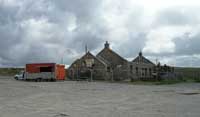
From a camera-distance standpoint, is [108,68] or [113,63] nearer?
[108,68]

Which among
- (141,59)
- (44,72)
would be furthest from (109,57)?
(44,72)

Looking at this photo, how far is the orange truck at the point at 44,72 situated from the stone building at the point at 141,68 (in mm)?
15217

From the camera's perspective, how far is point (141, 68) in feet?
258

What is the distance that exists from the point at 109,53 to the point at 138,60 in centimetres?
768

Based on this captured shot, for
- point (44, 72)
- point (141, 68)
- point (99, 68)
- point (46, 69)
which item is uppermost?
point (141, 68)

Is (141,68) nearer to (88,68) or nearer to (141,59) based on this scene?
(141,59)

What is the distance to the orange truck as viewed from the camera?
61812 millimetres

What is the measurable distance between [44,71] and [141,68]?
23.8m

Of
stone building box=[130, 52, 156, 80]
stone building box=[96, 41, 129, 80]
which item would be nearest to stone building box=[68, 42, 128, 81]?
stone building box=[96, 41, 129, 80]

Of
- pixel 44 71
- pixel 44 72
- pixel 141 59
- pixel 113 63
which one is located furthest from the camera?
pixel 141 59

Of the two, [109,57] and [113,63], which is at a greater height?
[109,57]

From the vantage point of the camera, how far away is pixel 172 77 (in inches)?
3086

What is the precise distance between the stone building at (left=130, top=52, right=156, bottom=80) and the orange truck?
15217 millimetres

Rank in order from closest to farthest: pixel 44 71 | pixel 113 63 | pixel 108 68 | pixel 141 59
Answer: pixel 44 71, pixel 108 68, pixel 113 63, pixel 141 59
